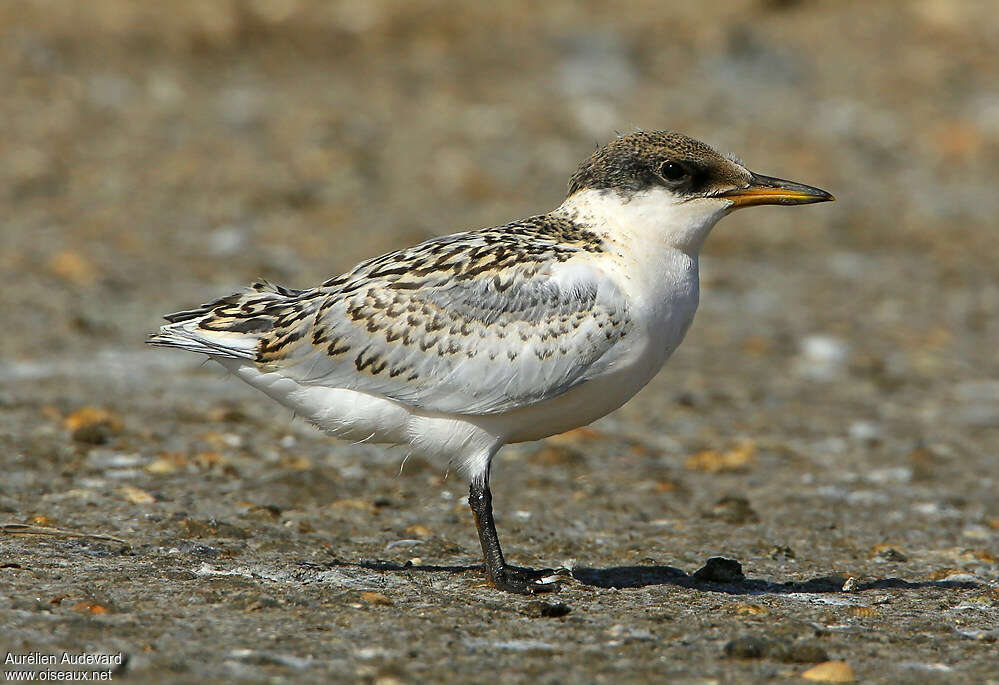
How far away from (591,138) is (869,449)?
600 cm

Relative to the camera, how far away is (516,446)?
8.30 m

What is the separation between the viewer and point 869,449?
27.8 feet

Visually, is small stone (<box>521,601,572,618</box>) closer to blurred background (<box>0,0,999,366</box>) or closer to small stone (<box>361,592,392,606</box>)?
small stone (<box>361,592,392,606</box>)

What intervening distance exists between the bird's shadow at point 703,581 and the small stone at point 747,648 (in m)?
0.98

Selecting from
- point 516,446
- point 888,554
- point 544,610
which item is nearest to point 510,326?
point 544,610

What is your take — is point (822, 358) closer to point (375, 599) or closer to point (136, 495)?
point (136, 495)

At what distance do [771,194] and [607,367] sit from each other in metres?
1.07

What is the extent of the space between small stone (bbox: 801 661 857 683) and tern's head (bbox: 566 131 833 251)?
190cm

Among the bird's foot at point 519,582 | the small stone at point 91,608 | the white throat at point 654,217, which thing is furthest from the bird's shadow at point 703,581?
the white throat at point 654,217

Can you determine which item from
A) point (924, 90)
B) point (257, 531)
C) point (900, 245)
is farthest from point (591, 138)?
point (257, 531)

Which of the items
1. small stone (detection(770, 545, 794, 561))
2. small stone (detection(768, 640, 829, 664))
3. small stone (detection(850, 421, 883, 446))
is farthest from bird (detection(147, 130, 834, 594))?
small stone (detection(850, 421, 883, 446))

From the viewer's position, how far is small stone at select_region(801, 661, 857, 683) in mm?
4445

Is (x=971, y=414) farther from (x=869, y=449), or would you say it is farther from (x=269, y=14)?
(x=269, y=14)

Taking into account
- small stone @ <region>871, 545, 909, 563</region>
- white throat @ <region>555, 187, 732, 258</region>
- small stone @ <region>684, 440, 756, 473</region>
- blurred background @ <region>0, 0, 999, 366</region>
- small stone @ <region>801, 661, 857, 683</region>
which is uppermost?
blurred background @ <region>0, 0, 999, 366</region>
